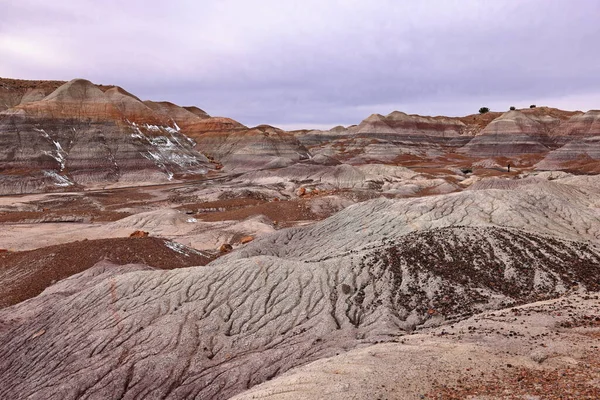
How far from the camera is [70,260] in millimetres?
27875

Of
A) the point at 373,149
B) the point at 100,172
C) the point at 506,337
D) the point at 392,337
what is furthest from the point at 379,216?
the point at 373,149

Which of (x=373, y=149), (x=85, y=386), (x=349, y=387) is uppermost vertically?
(x=373, y=149)

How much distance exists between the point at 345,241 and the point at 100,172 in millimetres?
65531

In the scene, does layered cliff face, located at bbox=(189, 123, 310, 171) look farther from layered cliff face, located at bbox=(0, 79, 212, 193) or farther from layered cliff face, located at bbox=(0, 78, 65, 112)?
layered cliff face, located at bbox=(0, 78, 65, 112)

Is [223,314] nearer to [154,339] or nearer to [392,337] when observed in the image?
[154,339]

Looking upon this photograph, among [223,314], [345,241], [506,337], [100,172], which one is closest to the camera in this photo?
[506,337]

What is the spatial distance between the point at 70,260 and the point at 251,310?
1608 cm

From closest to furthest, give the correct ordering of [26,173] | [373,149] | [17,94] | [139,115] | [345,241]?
[345,241], [26,173], [139,115], [17,94], [373,149]

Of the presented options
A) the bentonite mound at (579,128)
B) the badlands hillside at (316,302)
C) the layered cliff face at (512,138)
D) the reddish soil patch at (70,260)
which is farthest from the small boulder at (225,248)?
the bentonite mound at (579,128)

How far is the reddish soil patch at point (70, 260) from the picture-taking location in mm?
25094

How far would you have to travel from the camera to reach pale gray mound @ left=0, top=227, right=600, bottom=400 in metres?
15.1

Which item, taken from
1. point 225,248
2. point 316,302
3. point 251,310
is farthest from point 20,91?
point 316,302

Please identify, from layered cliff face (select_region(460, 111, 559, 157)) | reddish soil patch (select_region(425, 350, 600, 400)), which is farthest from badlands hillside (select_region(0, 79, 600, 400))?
layered cliff face (select_region(460, 111, 559, 157))

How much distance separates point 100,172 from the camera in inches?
3125
